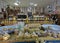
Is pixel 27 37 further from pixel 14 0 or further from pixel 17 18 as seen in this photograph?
pixel 14 0

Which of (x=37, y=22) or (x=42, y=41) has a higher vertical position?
(x=37, y=22)

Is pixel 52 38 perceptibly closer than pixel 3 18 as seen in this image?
Yes

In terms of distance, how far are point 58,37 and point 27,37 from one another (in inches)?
13.8

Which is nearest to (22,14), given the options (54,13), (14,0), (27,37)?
(14,0)

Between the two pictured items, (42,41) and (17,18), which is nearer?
(42,41)

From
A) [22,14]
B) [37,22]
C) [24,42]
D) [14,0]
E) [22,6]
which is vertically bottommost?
[24,42]

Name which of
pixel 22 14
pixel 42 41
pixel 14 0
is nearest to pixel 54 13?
pixel 22 14

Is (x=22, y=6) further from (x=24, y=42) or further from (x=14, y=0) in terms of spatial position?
(x=24, y=42)

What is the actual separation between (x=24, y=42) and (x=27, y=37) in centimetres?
6

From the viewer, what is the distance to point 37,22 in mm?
1785

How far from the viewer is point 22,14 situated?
1.76 m

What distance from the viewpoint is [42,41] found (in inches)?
40.2

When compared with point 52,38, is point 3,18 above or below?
above

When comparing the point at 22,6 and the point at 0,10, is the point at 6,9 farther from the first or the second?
the point at 22,6
